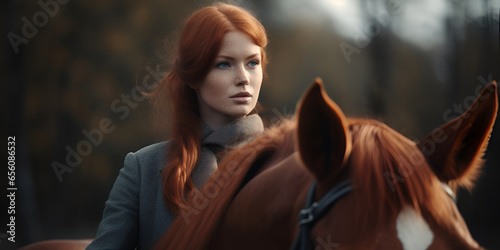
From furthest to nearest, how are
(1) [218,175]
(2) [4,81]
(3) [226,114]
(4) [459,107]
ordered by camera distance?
(2) [4,81]
(4) [459,107]
(3) [226,114]
(1) [218,175]

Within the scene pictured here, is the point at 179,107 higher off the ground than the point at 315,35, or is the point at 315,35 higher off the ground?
the point at 179,107

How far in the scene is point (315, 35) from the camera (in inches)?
386

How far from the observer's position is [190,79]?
1.46 m

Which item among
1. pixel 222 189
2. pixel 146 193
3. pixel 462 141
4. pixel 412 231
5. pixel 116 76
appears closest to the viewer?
pixel 412 231

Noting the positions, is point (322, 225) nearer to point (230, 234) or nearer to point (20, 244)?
point (230, 234)

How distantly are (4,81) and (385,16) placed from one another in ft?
20.5

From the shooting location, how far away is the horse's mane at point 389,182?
0.85m

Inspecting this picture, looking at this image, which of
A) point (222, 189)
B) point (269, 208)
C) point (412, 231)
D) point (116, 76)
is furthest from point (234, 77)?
point (116, 76)

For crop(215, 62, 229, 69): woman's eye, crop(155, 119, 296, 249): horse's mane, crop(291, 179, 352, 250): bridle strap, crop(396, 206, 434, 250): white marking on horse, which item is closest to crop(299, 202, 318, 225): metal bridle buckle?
crop(291, 179, 352, 250): bridle strap

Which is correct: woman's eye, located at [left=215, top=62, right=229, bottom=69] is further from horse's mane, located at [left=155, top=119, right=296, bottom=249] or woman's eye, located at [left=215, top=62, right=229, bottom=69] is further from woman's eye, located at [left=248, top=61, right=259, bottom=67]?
horse's mane, located at [left=155, top=119, right=296, bottom=249]

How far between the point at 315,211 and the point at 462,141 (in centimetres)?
36

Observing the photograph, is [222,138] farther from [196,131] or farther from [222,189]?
[222,189]

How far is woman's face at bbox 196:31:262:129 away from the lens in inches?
55.1

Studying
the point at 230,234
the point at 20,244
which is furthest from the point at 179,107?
the point at 20,244
